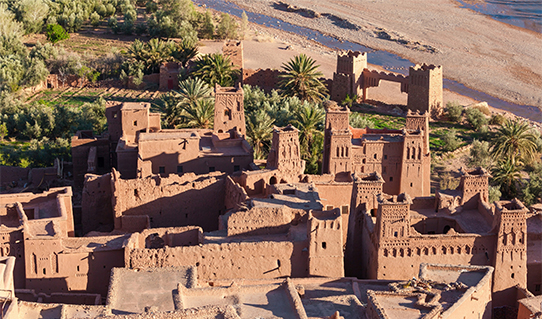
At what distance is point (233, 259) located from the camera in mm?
26594

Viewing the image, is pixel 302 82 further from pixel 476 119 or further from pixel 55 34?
pixel 55 34

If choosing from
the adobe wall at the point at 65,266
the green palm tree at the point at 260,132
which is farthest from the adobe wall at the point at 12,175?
the adobe wall at the point at 65,266

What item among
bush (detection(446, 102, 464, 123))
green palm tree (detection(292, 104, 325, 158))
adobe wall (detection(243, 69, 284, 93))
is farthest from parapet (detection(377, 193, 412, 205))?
adobe wall (detection(243, 69, 284, 93))

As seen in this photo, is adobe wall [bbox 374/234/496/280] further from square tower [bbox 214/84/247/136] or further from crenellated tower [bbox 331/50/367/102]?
crenellated tower [bbox 331/50/367/102]

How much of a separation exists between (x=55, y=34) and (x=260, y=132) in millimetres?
35011

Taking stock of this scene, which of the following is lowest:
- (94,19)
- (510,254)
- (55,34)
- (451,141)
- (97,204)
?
(510,254)

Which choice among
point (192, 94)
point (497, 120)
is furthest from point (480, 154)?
point (192, 94)

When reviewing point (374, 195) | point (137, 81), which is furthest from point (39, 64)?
point (374, 195)

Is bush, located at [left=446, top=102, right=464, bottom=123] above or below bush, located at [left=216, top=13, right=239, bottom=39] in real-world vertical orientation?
below

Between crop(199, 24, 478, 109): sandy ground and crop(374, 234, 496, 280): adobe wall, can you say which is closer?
crop(374, 234, 496, 280): adobe wall

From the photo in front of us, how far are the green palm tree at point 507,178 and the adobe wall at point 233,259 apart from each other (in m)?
17.2

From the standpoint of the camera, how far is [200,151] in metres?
34.5

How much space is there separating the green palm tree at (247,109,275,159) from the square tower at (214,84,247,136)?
282cm

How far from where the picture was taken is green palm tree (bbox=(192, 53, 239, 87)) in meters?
53.5
